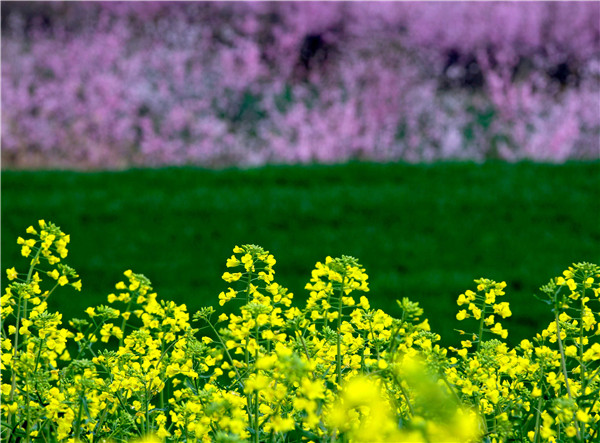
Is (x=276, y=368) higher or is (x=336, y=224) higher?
(x=336, y=224)

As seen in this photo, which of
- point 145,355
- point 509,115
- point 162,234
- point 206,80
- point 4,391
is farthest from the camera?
point 206,80

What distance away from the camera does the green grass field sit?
586 cm

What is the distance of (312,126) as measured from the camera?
34.8 ft

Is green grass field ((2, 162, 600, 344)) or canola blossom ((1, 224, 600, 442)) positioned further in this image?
green grass field ((2, 162, 600, 344))

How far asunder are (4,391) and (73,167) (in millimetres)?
8744

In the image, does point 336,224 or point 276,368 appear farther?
point 336,224

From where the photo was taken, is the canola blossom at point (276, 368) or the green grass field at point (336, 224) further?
the green grass field at point (336, 224)

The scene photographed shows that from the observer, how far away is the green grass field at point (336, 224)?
5863 millimetres

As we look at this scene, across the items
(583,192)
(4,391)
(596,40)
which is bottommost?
(4,391)

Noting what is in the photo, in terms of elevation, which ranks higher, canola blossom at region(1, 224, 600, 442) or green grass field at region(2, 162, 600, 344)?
green grass field at region(2, 162, 600, 344)

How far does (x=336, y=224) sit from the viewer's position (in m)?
7.15

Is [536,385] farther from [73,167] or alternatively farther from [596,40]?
[596,40]

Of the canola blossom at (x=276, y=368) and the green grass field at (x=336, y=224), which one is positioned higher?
the green grass field at (x=336, y=224)

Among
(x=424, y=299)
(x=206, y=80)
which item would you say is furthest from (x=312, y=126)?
(x=424, y=299)
